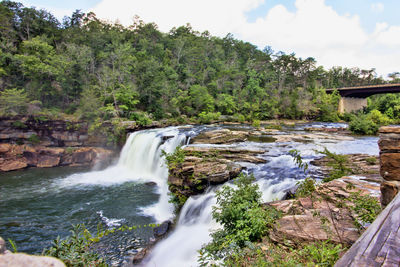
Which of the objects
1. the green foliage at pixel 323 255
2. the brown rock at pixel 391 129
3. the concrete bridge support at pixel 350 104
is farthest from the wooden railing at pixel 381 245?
the concrete bridge support at pixel 350 104

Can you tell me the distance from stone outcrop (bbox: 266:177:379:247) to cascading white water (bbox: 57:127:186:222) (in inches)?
306

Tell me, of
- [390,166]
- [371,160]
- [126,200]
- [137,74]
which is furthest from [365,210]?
[137,74]

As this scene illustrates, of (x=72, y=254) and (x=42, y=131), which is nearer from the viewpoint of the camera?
(x=72, y=254)

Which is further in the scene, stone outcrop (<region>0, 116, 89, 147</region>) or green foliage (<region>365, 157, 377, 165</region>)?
stone outcrop (<region>0, 116, 89, 147</region>)

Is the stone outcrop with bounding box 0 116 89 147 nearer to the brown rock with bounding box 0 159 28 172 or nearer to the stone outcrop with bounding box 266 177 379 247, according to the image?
the brown rock with bounding box 0 159 28 172

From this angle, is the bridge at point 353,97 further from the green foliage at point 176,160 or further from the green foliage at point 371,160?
the green foliage at point 176,160

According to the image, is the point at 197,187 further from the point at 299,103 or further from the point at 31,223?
the point at 299,103

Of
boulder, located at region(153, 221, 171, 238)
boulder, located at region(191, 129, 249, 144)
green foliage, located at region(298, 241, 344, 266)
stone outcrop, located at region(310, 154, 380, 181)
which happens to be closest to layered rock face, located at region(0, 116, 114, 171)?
boulder, located at region(191, 129, 249, 144)

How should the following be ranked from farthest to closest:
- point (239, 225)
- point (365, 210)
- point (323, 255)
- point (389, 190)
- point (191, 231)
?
point (191, 231), point (239, 225), point (365, 210), point (323, 255), point (389, 190)

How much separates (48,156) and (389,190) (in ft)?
70.3

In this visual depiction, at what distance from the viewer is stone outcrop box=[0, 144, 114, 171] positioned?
1686 centimetres

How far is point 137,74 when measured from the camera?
83.3ft

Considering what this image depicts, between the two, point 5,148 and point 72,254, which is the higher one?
point 72,254

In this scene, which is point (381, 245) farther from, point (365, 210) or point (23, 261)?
point (365, 210)
